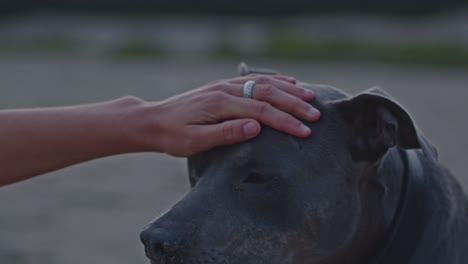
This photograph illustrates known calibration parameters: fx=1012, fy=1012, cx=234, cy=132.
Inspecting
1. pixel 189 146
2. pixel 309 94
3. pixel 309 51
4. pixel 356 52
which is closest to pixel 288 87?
pixel 309 94

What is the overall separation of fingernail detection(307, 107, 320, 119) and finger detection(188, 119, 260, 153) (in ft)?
0.66

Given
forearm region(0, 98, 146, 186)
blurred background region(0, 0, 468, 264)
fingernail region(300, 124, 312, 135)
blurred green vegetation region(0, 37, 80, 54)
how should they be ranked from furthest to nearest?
blurred green vegetation region(0, 37, 80, 54) < blurred background region(0, 0, 468, 264) < forearm region(0, 98, 146, 186) < fingernail region(300, 124, 312, 135)

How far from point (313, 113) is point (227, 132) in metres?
0.33

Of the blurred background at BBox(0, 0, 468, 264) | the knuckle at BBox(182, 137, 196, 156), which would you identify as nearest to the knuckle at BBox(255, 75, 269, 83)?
the knuckle at BBox(182, 137, 196, 156)

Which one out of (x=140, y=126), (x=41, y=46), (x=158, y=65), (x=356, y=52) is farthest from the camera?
(x=41, y=46)

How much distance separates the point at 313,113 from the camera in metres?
3.60

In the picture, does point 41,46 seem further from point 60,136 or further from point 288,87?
point 288,87

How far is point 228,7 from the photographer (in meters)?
24.4

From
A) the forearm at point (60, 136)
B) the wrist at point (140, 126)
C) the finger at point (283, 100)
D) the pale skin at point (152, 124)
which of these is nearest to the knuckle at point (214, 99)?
the pale skin at point (152, 124)

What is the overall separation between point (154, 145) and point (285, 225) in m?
0.59

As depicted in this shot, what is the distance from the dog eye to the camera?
354 cm

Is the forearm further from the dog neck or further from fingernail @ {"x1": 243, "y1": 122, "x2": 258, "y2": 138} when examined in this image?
the dog neck

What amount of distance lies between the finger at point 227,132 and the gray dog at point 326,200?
54mm

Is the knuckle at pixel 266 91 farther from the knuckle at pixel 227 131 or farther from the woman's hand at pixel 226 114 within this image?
the knuckle at pixel 227 131
